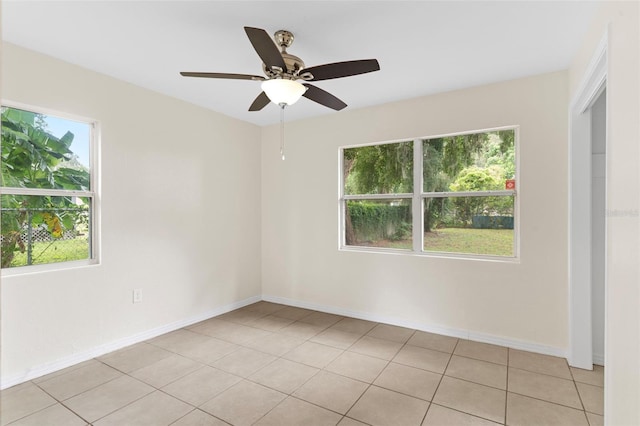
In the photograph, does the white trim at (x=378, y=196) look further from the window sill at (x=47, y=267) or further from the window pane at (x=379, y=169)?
the window sill at (x=47, y=267)

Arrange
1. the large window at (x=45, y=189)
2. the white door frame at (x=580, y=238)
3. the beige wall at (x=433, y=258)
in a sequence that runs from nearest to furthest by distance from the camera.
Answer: the large window at (x=45, y=189)
the white door frame at (x=580, y=238)
the beige wall at (x=433, y=258)

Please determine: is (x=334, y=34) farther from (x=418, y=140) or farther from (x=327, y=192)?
(x=327, y=192)

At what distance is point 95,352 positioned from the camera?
308 cm

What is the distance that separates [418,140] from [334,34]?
65.7 inches

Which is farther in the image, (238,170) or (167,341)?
Answer: (238,170)

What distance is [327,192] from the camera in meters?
4.33

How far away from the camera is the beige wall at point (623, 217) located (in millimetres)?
1490

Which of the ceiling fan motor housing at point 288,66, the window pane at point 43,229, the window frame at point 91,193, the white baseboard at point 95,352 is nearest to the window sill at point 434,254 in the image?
the white baseboard at point 95,352

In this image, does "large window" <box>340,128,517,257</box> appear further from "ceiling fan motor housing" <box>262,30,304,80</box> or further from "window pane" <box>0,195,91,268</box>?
"window pane" <box>0,195,91,268</box>

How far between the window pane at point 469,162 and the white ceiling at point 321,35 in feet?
1.83

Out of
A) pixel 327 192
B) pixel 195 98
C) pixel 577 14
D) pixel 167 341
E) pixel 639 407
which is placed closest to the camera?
pixel 639 407

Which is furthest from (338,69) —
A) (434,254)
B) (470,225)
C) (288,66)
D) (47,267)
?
(47,267)

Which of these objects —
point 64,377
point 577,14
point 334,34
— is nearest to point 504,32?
point 577,14

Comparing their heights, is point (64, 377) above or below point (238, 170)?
below
